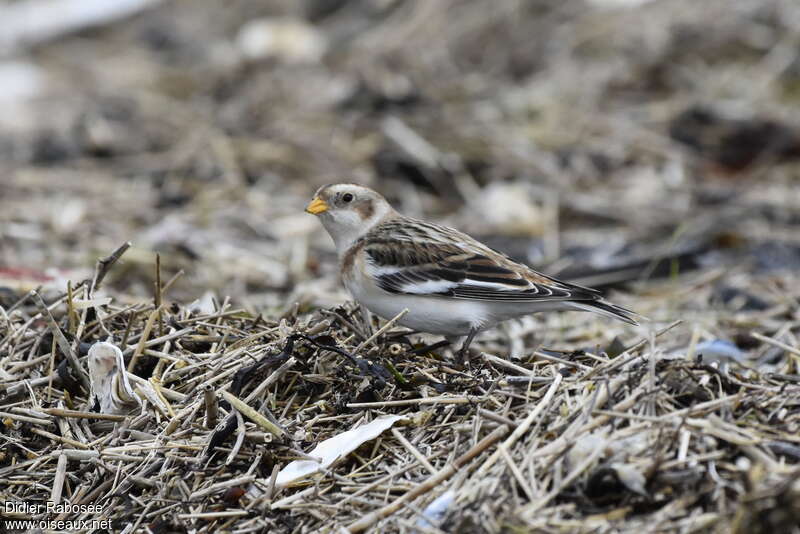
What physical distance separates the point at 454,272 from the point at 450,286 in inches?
3.0

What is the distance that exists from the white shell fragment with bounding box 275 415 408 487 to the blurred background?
1815 mm

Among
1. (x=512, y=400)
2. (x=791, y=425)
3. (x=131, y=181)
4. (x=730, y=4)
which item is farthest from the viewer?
(x=730, y=4)

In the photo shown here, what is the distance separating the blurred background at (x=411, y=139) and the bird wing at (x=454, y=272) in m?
0.77

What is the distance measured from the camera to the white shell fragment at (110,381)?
143 inches

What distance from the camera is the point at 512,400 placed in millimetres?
3414

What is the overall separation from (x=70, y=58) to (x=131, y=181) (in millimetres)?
4908

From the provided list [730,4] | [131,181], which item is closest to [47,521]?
[131,181]

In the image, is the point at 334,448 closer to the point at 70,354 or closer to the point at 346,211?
the point at 70,354

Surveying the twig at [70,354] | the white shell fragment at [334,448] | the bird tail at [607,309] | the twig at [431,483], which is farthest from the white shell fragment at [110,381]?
the bird tail at [607,309]

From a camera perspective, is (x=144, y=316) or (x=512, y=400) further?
(x=144, y=316)

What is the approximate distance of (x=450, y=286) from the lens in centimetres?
437

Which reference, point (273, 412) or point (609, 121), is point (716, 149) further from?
point (273, 412)

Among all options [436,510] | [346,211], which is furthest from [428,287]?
[436,510]

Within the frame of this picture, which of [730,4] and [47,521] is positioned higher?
[730,4]
